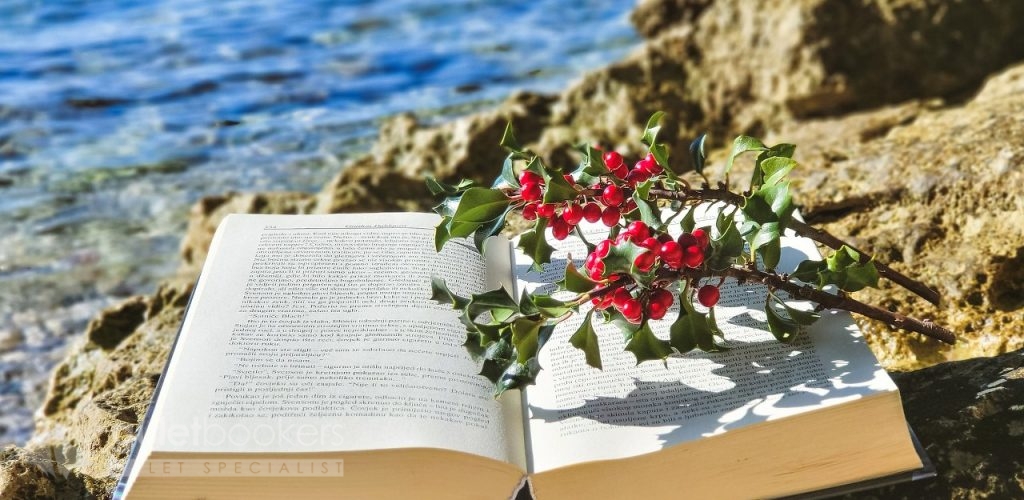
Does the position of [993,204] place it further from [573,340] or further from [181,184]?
[181,184]

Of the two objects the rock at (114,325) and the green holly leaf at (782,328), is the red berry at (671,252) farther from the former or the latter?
the rock at (114,325)

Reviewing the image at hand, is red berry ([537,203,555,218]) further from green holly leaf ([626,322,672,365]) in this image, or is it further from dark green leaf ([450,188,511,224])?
green holly leaf ([626,322,672,365])

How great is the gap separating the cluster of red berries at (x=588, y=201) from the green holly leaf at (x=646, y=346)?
0.16 metres

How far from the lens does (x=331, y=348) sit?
3.88 ft

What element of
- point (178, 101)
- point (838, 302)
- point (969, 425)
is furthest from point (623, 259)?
point (178, 101)

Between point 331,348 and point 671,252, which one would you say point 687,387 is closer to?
point 671,252

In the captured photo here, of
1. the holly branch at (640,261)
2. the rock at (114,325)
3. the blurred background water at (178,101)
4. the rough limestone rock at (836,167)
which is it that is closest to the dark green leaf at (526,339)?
the holly branch at (640,261)

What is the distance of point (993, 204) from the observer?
4.88 feet

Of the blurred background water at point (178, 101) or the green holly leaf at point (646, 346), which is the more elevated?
the blurred background water at point (178, 101)

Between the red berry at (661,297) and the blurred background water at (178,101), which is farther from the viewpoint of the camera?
the blurred background water at (178,101)

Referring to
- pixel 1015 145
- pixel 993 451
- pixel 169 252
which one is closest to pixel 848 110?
pixel 1015 145

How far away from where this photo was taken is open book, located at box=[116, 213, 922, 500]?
3.37ft

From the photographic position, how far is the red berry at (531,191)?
1.15 meters

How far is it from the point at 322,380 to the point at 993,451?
787 mm
